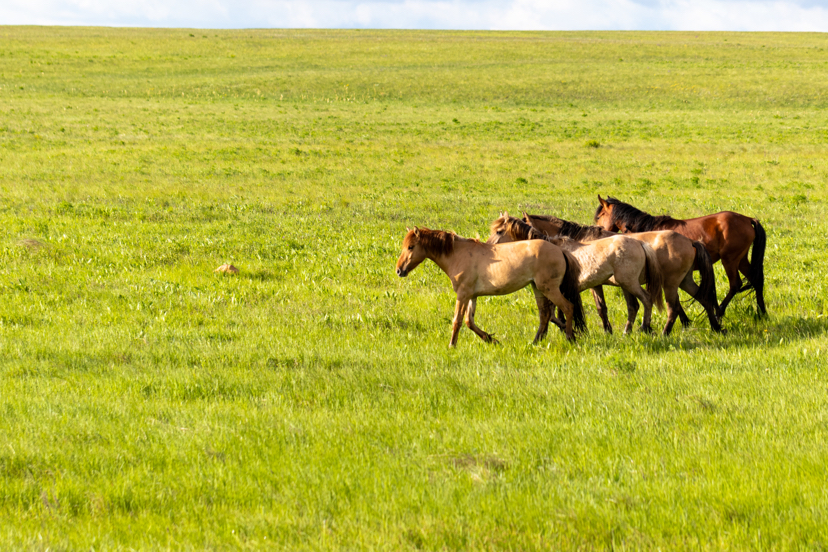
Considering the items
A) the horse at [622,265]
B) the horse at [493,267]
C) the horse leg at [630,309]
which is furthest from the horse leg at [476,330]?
the horse leg at [630,309]

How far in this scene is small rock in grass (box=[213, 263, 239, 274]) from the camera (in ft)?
39.1

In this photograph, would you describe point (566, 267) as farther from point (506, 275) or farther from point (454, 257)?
point (454, 257)

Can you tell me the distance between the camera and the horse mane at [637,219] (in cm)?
1023

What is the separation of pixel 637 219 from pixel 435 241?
3.84 m

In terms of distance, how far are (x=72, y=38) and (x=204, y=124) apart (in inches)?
2517

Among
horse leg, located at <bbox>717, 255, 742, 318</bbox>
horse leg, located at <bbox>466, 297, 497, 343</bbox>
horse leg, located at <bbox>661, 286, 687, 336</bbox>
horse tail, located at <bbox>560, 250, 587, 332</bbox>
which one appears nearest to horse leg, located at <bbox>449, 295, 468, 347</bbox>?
horse leg, located at <bbox>466, 297, 497, 343</bbox>

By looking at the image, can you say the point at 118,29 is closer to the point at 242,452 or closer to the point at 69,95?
the point at 69,95

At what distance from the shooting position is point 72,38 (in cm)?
8956

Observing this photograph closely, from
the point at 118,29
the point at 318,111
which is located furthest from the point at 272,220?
the point at 118,29

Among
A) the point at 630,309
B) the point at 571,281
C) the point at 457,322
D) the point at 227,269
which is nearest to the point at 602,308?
the point at 630,309

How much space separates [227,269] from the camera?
1198cm

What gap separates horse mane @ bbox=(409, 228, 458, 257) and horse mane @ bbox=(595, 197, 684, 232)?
356cm

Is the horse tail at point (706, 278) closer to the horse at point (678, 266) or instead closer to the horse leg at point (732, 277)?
the horse at point (678, 266)

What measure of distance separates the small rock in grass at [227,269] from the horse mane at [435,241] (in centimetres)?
495
